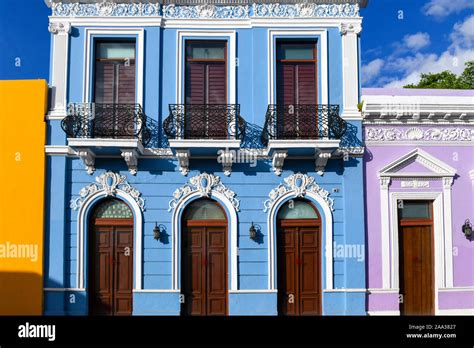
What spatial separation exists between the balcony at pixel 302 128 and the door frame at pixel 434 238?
1746mm

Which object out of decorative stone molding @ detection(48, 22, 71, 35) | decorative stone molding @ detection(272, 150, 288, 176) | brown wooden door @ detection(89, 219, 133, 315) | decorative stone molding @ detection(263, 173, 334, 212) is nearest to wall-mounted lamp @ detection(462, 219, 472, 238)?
decorative stone molding @ detection(263, 173, 334, 212)

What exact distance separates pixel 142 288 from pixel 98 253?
1.12m

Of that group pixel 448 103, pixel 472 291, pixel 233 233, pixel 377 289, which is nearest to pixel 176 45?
pixel 233 233

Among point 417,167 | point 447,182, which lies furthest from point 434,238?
point 417,167

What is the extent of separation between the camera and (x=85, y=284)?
33.2 feet

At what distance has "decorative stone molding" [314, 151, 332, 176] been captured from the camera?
1017cm

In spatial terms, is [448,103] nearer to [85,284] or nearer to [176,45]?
[176,45]

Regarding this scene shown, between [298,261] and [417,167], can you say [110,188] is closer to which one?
[298,261]

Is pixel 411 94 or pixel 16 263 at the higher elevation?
pixel 411 94

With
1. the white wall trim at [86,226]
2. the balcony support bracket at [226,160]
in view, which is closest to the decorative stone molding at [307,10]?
the balcony support bracket at [226,160]

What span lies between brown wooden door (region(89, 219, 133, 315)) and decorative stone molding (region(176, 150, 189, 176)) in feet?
4.75

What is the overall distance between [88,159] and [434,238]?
7067 millimetres
